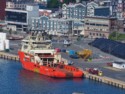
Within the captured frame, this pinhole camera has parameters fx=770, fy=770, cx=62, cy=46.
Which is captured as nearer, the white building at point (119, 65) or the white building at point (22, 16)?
the white building at point (119, 65)

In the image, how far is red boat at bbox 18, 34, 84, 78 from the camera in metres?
36.4

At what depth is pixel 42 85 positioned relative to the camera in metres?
33.9

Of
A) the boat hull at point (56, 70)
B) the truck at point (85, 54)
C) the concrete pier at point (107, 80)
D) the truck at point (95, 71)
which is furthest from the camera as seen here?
the truck at point (85, 54)

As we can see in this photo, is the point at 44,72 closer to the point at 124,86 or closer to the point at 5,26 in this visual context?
the point at 124,86

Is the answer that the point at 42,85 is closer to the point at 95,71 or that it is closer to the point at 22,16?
the point at 95,71

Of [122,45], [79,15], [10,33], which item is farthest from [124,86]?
[79,15]

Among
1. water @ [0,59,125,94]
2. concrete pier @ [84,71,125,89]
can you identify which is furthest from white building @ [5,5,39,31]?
concrete pier @ [84,71,125,89]

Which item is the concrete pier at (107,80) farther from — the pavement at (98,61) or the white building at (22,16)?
the white building at (22,16)

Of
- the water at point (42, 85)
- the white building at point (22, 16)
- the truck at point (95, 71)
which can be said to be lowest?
the water at point (42, 85)

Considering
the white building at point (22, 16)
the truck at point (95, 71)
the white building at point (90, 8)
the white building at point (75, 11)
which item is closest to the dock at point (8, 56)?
the truck at point (95, 71)

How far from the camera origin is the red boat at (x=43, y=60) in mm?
36438

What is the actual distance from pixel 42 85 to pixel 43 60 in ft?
15.4

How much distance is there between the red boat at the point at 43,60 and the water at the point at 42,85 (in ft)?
1.35

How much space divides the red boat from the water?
0.41 metres
